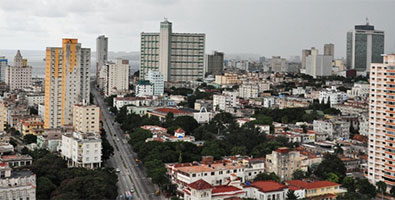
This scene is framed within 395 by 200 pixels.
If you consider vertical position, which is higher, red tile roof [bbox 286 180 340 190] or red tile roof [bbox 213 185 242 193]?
red tile roof [bbox 213 185 242 193]

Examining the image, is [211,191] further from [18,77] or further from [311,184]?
[18,77]

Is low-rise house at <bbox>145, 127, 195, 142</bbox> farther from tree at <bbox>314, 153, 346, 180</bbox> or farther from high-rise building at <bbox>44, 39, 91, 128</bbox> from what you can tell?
tree at <bbox>314, 153, 346, 180</bbox>

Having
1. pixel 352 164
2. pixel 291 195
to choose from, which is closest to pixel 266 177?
pixel 291 195

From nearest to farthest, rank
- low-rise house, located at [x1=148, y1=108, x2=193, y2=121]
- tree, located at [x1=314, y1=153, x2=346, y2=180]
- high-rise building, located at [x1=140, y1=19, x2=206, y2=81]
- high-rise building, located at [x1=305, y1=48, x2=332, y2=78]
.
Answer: tree, located at [x1=314, y1=153, x2=346, y2=180], low-rise house, located at [x1=148, y1=108, x2=193, y2=121], high-rise building, located at [x1=140, y1=19, x2=206, y2=81], high-rise building, located at [x1=305, y1=48, x2=332, y2=78]

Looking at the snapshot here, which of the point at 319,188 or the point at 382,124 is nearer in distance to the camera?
the point at 319,188

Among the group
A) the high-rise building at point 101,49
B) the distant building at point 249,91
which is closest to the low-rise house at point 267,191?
the distant building at point 249,91

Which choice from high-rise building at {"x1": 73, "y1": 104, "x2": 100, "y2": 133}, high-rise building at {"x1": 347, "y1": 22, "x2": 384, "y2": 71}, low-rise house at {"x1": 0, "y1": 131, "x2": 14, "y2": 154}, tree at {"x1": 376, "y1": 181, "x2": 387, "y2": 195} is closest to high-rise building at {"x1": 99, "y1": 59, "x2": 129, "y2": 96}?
A: high-rise building at {"x1": 73, "y1": 104, "x2": 100, "y2": 133}

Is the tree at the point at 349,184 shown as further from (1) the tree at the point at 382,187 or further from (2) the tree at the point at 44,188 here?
(2) the tree at the point at 44,188
